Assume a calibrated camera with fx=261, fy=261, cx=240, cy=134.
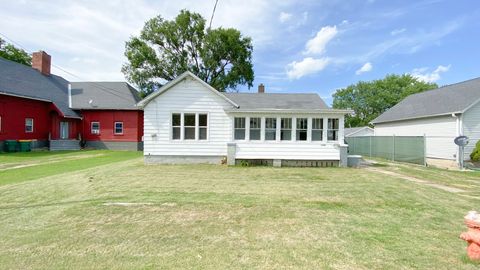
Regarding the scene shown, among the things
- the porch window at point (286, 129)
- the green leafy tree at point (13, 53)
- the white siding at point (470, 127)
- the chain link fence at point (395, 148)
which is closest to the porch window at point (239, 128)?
the porch window at point (286, 129)

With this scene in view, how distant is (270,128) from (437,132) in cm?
1356

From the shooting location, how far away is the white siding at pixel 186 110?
1399 cm

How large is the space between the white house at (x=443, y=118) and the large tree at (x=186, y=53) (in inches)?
712

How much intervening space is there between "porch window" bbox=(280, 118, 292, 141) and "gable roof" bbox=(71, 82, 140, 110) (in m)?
16.0

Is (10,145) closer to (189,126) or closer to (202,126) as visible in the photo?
(189,126)

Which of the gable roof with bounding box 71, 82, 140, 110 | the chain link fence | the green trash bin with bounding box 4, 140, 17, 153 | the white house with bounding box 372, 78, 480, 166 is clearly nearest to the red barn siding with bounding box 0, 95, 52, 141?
the green trash bin with bounding box 4, 140, 17, 153

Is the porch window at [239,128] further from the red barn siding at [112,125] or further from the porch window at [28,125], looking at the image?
the porch window at [28,125]

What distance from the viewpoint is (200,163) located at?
14117 millimetres

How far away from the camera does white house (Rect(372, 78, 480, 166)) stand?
55.0ft

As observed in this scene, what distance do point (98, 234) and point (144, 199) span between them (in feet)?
7.41

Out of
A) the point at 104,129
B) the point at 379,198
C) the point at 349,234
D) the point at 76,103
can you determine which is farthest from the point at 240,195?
the point at 76,103

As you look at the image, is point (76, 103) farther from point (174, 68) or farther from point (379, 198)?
point (379, 198)

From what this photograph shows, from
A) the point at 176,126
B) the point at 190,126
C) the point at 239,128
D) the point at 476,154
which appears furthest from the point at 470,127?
the point at 176,126

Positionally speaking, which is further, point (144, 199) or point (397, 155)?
point (397, 155)
